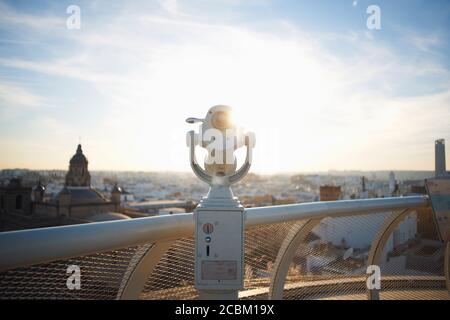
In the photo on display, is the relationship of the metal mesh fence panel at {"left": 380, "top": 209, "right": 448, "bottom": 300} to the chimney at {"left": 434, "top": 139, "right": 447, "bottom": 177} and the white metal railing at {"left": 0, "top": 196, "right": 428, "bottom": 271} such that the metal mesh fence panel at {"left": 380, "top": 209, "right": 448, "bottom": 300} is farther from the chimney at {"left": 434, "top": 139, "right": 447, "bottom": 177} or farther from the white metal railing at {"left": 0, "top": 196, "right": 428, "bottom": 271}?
the white metal railing at {"left": 0, "top": 196, "right": 428, "bottom": 271}

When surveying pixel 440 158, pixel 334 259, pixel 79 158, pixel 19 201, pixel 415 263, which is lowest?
pixel 19 201

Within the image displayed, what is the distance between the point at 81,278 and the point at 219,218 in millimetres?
834

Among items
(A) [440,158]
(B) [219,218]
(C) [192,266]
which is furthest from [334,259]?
(B) [219,218]

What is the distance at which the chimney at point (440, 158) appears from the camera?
13.4 ft

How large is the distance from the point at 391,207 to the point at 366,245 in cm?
59

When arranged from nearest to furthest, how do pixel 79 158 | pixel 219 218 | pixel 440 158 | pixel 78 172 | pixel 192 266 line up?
pixel 219 218, pixel 192 266, pixel 440 158, pixel 78 172, pixel 79 158

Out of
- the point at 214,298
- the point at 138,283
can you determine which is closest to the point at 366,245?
the point at 214,298

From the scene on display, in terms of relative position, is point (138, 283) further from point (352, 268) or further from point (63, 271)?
point (352, 268)

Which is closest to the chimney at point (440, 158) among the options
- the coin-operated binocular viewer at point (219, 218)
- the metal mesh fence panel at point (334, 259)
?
the metal mesh fence panel at point (334, 259)

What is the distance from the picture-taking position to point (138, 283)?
6.51 feet

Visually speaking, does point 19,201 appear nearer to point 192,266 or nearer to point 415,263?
point 415,263

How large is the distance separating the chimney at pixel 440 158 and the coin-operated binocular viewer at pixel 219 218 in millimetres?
3142

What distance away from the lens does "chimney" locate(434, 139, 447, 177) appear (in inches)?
161

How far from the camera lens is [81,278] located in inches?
76.9
